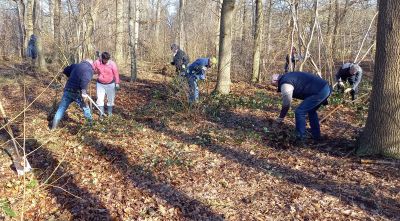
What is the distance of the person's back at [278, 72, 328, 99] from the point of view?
5.86 m

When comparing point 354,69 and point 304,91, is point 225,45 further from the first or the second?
point 304,91

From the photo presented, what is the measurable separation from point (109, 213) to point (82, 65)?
3.38m

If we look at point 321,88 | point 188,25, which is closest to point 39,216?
point 321,88

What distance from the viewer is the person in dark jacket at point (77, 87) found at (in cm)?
650

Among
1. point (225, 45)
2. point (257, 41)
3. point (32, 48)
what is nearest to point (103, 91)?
point (225, 45)

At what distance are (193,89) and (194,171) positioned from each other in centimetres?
325

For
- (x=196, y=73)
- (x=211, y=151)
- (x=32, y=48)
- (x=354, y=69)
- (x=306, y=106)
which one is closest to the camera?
(x=211, y=151)

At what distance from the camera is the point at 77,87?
6.73m

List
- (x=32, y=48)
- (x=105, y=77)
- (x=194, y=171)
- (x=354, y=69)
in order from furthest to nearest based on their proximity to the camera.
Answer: (x=32, y=48) → (x=354, y=69) → (x=105, y=77) → (x=194, y=171)

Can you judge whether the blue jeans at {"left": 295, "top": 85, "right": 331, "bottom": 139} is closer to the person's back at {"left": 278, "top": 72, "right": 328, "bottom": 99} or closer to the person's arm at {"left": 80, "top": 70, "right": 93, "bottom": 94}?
the person's back at {"left": 278, "top": 72, "right": 328, "bottom": 99}

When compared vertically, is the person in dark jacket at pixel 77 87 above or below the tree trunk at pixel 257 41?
below

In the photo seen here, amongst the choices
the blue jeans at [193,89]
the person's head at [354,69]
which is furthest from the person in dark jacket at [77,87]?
the person's head at [354,69]

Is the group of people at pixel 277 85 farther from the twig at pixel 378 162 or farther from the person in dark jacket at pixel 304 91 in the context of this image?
the twig at pixel 378 162

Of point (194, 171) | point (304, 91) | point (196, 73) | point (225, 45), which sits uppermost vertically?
point (225, 45)
